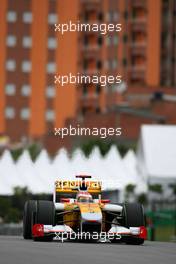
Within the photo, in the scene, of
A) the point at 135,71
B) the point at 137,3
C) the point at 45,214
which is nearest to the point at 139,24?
the point at 137,3

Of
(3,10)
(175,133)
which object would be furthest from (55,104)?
(175,133)

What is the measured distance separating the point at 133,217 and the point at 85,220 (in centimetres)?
132

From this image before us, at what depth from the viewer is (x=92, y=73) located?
149 m

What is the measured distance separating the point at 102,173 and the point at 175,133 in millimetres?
8199

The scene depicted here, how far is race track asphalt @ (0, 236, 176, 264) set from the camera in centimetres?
1539

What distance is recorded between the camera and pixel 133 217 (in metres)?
21.6

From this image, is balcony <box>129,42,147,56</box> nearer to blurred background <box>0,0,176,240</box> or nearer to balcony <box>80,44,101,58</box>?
blurred background <box>0,0,176,240</box>

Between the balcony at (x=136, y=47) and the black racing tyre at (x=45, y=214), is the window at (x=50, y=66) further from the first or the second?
the black racing tyre at (x=45, y=214)

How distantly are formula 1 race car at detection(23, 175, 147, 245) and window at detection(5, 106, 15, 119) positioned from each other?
474ft

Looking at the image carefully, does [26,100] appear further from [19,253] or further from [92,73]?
[19,253]

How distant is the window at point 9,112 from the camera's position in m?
166

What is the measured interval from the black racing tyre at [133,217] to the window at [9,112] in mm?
145047

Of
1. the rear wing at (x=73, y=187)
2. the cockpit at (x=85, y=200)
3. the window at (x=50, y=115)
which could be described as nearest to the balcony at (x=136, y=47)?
the window at (x=50, y=115)

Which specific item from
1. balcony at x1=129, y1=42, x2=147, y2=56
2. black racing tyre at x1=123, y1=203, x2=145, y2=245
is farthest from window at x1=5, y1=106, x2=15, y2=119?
black racing tyre at x1=123, y1=203, x2=145, y2=245
